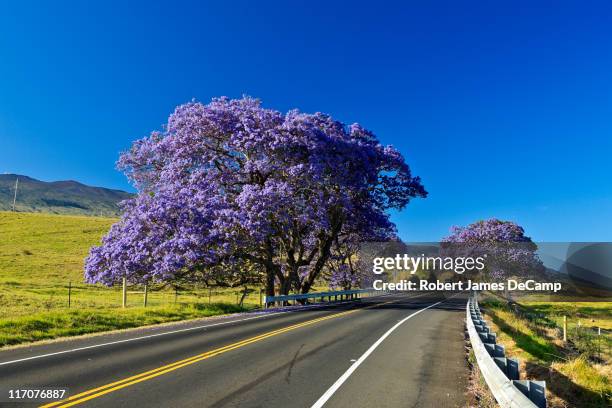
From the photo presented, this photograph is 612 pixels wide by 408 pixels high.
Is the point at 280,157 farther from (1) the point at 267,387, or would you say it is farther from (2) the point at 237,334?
(1) the point at 267,387

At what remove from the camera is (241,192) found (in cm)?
2811

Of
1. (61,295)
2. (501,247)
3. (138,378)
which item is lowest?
(61,295)

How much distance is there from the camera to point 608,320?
129 feet

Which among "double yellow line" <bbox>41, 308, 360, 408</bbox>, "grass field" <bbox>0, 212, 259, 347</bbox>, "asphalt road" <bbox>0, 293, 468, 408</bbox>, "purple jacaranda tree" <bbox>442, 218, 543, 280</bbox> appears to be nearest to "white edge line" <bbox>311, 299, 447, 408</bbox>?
"asphalt road" <bbox>0, 293, 468, 408</bbox>

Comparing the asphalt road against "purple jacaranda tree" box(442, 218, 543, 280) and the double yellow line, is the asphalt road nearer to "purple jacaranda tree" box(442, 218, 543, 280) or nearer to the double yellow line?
the double yellow line

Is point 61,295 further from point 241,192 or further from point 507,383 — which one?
point 507,383

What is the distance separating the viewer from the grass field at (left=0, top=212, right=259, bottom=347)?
1619 cm

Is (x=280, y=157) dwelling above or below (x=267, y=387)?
above

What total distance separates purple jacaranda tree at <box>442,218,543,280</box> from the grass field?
27.6 metres

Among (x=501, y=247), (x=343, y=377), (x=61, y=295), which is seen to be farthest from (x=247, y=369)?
(x=501, y=247)

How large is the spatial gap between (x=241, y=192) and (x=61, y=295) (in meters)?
16.9

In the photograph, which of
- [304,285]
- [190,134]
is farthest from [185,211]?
[304,285]

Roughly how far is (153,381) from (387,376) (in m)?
4.46

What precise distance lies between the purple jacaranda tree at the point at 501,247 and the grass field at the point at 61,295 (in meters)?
27.6
